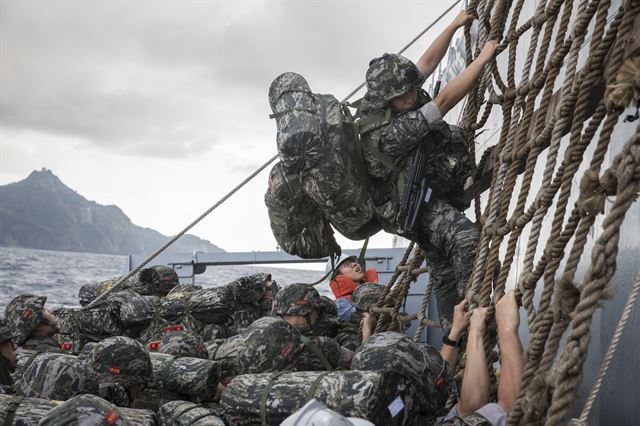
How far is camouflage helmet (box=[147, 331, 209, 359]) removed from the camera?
21.3 ft

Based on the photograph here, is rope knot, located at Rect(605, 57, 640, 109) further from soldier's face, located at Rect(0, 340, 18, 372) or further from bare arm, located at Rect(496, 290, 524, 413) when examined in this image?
soldier's face, located at Rect(0, 340, 18, 372)

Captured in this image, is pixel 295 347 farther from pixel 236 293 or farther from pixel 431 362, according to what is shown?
pixel 236 293

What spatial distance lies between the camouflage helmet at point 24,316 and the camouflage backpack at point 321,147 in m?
3.54

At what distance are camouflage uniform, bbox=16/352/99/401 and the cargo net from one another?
2.46 meters

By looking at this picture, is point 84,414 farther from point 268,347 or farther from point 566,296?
point 566,296

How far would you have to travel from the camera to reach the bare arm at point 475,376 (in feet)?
11.8

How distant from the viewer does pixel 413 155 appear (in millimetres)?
4625

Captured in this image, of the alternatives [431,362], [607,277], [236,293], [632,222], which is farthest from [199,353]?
[607,277]

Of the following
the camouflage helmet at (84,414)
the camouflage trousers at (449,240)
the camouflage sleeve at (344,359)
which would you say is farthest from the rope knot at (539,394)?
the camouflage sleeve at (344,359)

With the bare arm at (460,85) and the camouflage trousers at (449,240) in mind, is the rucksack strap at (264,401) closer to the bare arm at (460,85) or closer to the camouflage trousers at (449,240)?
the camouflage trousers at (449,240)

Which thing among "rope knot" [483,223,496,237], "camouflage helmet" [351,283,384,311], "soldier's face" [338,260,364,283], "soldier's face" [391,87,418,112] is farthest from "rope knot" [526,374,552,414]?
"soldier's face" [338,260,364,283]

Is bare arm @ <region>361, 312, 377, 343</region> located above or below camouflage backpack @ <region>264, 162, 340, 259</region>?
below

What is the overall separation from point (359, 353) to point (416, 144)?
1354 millimetres

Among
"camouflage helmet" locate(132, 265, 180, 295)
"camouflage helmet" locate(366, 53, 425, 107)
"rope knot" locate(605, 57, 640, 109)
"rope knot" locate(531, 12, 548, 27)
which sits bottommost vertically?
"camouflage helmet" locate(132, 265, 180, 295)
